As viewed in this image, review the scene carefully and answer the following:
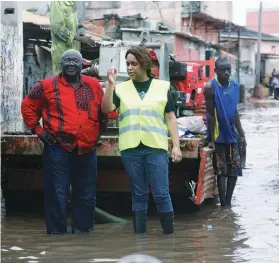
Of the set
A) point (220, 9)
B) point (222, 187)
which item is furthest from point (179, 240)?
point (220, 9)

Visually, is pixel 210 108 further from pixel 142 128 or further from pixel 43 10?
pixel 43 10

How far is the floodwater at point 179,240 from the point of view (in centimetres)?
538

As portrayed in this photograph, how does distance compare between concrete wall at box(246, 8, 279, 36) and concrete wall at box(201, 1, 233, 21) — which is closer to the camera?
concrete wall at box(201, 1, 233, 21)

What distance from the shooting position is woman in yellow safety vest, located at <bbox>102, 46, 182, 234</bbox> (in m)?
5.95

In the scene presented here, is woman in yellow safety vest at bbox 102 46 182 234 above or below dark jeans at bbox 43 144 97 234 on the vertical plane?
above

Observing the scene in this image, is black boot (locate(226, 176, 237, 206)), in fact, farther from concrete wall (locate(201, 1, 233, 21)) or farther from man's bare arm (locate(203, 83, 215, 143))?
concrete wall (locate(201, 1, 233, 21))

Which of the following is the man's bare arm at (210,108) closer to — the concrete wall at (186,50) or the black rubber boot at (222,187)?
the black rubber boot at (222,187)

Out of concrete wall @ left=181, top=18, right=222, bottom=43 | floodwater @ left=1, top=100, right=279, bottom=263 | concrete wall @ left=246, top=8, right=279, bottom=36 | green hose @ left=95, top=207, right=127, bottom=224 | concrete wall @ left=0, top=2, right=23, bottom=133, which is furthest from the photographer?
concrete wall @ left=246, top=8, right=279, bottom=36

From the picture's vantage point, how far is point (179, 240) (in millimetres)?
6027

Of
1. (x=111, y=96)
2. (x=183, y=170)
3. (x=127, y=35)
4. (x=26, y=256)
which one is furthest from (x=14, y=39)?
(x=127, y=35)

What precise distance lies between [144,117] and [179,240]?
1.02 metres

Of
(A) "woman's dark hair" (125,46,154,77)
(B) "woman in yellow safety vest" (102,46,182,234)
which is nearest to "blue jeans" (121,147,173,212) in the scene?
(B) "woman in yellow safety vest" (102,46,182,234)

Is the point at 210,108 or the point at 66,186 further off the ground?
the point at 210,108

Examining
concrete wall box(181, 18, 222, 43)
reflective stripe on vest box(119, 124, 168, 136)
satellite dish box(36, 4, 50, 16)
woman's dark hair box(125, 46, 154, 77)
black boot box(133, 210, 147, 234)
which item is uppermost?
concrete wall box(181, 18, 222, 43)
